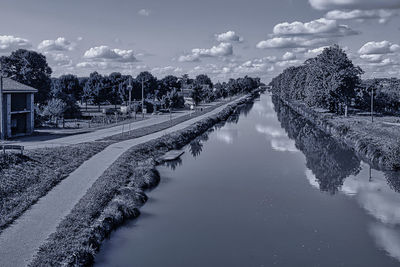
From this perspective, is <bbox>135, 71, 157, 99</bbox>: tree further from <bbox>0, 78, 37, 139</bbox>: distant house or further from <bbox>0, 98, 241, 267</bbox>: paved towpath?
<bbox>0, 98, 241, 267</bbox>: paved towpath

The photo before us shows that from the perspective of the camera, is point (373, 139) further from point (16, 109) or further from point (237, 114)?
point (237, 114)

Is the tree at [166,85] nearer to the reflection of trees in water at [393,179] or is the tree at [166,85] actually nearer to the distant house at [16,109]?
the distant house at [16,109]

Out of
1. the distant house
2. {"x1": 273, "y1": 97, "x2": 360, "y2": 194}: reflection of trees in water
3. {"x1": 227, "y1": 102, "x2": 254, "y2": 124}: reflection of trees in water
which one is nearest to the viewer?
{"x1": 273, "y1": 97, "x2": 360, "y2": 194}: reflection of trees in water

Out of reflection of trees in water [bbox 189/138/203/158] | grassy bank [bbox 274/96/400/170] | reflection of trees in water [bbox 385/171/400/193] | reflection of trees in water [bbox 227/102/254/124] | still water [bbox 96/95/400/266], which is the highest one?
reflection of trees in water [bbox 227/102/254/124]

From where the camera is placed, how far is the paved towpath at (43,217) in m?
13.8

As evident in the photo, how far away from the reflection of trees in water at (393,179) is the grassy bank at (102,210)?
50.9 feet

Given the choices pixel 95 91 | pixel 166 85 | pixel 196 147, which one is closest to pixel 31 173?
pixel 196 147

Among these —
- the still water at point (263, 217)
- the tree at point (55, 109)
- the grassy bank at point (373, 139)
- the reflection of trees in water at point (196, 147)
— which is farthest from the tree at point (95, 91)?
the still water at point (263, 217)

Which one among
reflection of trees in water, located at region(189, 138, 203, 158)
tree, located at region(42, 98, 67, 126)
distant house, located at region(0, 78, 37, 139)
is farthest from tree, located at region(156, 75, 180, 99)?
distant house, located at region(0, 78, 37, 139)

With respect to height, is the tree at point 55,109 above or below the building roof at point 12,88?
below

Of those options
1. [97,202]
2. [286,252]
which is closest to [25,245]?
[97,202]

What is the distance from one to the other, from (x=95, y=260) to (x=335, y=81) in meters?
58.9

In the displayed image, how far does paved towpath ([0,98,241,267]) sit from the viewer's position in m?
13.8

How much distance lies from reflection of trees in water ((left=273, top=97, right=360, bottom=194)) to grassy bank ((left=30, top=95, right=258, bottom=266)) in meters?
12.1
